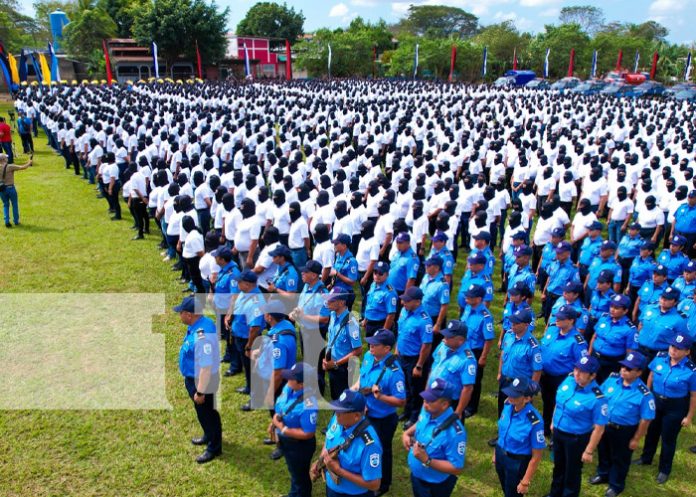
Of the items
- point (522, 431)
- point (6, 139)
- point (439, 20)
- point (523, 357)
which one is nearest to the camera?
point (522, 431)

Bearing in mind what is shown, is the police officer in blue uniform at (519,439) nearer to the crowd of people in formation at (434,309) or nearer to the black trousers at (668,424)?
the crowd of people in formation at (434,309)

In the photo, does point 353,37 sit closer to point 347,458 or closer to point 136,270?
point 136,270

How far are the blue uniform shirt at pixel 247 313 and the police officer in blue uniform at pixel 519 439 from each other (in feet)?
7.18

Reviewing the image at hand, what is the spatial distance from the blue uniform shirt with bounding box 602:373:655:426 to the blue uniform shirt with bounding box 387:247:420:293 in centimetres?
250

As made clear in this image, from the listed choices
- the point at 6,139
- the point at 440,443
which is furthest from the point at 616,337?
the point at 6,139

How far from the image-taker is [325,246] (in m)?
6.33

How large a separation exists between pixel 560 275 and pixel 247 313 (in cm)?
328

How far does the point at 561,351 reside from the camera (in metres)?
4.54

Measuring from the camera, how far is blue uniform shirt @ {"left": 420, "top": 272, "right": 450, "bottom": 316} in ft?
18.0

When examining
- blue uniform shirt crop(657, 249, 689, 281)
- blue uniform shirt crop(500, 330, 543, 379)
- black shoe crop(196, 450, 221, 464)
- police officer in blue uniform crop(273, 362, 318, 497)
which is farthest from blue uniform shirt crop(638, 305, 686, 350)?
black shoe crop(196, 450, 221, 464)

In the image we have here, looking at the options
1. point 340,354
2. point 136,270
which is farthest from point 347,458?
point 136,270

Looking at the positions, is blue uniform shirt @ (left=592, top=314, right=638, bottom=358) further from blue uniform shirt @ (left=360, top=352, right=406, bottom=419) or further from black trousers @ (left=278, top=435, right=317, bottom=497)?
black trousers @ (left=278, top=435, right=317, bottom=497)

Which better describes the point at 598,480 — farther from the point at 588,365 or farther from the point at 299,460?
the point at 299,460

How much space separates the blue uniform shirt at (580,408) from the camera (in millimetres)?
3818
